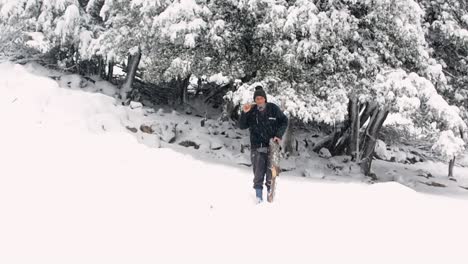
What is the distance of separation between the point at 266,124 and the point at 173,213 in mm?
1837

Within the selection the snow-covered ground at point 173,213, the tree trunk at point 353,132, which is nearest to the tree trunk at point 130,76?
the snow-covered ground at point 173,213

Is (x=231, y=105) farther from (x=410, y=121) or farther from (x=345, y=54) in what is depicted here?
(x=410, y=121)

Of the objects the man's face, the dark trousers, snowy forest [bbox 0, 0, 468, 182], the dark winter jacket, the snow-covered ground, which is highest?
snowy forest [bbox 0, 0, 468, 182]

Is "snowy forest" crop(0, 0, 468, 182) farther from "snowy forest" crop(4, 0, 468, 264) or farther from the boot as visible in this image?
the boot

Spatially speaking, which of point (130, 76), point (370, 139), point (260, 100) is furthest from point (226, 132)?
point (260, 100)

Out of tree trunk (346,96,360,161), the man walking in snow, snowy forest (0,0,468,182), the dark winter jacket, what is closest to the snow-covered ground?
the man walking in snow

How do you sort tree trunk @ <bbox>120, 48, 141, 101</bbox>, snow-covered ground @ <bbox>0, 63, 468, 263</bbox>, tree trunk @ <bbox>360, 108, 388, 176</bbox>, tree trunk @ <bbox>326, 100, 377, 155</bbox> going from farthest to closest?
tree trunk @ <bbox>120, 48, 141, 101</bbox> < tree trunk @ <bbox>326, 100, 377, 155</bbox> < tree trunk @ <bbox>360, 108, 388, 176</bbox> < snow-covered ground @ <bbox>0, 63, 468, 263</bbox>

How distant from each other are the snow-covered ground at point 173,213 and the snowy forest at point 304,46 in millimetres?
2324

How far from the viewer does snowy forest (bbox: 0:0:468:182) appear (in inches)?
363

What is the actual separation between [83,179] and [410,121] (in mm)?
7095

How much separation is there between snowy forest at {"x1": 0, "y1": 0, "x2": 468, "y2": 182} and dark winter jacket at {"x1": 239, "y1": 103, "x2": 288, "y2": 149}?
307 cm

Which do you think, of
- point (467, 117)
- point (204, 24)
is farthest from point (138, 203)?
point (467, 117)

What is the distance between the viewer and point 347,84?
1019 centimetres

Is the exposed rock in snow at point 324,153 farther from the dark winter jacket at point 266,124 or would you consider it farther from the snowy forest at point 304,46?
the dark winter jacket at point 266,124
